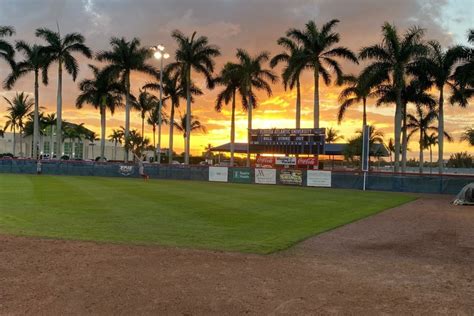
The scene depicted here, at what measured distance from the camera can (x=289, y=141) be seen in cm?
4272

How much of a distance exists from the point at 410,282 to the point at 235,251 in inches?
144

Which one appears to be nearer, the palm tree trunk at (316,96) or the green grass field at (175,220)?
the green grass field at (175,220)

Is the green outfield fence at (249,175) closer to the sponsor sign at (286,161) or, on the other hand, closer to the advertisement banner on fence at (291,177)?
the advertisement banner on fence at (291,177)

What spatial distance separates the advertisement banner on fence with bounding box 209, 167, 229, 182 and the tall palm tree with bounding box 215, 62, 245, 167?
14104 millimetres

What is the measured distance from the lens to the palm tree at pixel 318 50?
4784cm

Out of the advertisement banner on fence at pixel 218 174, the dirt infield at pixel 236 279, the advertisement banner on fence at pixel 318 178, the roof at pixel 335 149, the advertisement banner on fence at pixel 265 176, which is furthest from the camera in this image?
A: the roof at pixel 335 149

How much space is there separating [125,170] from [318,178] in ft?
65.9

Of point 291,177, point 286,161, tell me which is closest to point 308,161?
point 286,161

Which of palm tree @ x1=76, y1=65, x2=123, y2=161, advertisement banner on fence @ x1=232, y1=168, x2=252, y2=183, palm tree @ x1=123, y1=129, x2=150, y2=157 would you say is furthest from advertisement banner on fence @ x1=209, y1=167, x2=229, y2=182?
palm tree @ x1=76, y1=65, x2=123, y2=161

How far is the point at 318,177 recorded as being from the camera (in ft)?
126

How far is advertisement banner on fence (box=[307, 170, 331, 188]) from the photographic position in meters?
37.9

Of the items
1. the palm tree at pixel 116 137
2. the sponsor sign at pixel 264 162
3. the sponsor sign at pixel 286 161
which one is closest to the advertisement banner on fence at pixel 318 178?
the sponsor sign at pixel 286 161

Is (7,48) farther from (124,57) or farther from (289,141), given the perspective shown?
(289,141)

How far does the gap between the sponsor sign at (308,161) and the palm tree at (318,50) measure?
242 inches
